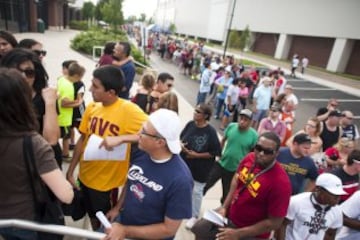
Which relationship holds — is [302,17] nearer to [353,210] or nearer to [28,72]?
[353,210]

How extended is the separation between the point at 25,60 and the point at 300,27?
39.0m

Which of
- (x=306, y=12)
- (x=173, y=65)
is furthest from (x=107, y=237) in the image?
(x=306, y=12)

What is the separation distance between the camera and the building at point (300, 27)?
97.6ft

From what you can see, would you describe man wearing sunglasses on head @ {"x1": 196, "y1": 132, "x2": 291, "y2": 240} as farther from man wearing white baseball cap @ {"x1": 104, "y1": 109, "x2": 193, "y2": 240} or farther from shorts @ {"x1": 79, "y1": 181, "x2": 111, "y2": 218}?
shorts @ {"x1": 79, "y1": 181, "x2": 111, "y2": 218}

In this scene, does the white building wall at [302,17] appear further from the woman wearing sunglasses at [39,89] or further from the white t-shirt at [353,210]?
the woman wearing sunglasses at [39,89]

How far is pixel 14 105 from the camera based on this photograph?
1.66m

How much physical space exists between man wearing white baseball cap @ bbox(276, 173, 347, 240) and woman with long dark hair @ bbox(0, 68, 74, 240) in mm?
2182

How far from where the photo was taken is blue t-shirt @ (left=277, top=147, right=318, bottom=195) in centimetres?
362

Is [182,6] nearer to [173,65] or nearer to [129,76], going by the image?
[173,65]

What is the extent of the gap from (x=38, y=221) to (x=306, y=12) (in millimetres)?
39429

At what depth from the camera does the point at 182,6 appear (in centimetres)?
7438

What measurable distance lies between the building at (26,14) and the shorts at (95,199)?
23.1 metres

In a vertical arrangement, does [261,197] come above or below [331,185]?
below

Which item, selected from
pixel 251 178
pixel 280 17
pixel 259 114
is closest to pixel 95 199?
pixel 251 178
